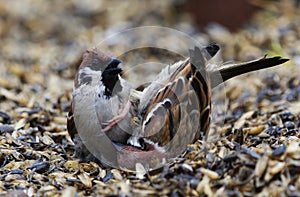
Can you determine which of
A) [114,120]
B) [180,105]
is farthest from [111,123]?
[180,105]

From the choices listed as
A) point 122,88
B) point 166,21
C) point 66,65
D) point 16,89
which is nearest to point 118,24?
point 166,21

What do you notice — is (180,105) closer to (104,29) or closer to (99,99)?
(99,99)

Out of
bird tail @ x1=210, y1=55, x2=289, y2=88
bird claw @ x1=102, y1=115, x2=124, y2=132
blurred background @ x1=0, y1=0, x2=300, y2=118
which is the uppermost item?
blurred background @ x1=0, y1=0, x2=300, y2=118

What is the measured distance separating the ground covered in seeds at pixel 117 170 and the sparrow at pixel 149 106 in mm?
112

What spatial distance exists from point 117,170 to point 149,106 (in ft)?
1.21

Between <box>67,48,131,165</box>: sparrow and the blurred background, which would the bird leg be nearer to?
<box>67,48,131,165</box>: sparrow

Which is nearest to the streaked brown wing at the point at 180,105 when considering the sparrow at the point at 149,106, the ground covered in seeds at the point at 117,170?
the sparrow at the point at 149,106

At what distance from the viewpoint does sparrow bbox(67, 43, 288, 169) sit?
2.58 m

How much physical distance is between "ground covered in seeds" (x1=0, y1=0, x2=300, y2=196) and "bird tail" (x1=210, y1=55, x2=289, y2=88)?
13.3 inches

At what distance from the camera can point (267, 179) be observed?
2258 mm

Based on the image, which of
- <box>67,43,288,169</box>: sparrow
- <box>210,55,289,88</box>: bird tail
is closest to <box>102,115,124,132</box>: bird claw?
<box>67,43,288,169</box>: sparrow

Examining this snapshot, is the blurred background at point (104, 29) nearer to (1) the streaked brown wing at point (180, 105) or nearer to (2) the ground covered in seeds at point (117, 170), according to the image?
(2) the ground covered in seeds at point (117, 170)

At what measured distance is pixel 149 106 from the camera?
268cm

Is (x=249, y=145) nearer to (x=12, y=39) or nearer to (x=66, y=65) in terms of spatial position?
(x=66, y=65)
